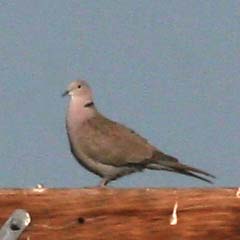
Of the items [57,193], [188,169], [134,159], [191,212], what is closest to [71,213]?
[57,193]

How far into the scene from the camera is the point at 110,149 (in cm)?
819

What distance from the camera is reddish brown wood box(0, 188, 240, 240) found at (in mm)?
2090

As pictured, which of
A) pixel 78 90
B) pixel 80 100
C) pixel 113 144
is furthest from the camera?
pixel 78 90

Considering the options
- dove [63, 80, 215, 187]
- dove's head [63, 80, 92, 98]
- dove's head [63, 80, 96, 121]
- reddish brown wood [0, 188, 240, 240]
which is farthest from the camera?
dove's head [63, 80, 92, 98]

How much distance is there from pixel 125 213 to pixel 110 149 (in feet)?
19.9

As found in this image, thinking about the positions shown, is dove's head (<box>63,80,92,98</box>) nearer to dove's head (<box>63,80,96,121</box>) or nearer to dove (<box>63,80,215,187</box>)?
dove's head (<box>63,80,96,121</box>)

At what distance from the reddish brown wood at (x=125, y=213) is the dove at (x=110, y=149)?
5.59 meters

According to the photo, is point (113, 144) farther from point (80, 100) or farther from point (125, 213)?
point (125, 213)

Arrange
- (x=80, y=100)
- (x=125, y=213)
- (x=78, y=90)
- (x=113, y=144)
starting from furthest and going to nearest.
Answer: (x=78, y=90), (x=80, y=100), (x=113, y=144), (x=125, y=213)

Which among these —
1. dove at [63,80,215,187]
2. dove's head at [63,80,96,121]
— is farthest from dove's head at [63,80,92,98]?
dove at [63,80,215,187]

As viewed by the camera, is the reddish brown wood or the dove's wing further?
the dove's wing

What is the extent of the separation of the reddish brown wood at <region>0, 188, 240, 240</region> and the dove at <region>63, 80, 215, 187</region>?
18.3 feet

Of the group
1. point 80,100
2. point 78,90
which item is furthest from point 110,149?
→ point 78,90

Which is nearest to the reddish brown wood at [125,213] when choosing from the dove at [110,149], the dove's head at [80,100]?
the dove at [110,149]
